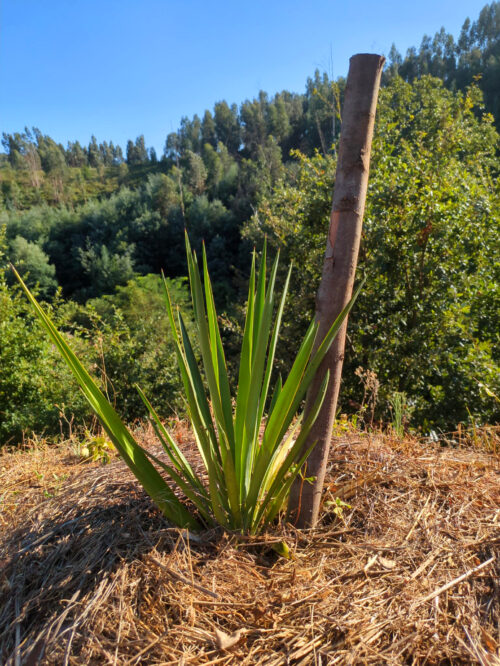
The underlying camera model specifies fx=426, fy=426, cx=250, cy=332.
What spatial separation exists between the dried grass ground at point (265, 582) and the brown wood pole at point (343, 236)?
0.62 feet

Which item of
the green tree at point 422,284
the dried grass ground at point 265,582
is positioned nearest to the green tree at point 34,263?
the green tree at point 422,284

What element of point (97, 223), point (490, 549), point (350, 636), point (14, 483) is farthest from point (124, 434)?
point (97, 223)

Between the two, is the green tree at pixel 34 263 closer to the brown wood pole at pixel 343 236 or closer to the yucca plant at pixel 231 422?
the yucca plant at pixel 231 422

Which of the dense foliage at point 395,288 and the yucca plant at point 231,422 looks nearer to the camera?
the yucca plant at point 231,422

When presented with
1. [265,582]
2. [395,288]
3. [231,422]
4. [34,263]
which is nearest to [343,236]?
[231,422]

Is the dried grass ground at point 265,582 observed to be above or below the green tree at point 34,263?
above

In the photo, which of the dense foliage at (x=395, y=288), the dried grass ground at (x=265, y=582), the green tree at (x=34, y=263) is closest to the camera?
the dried grass ground at (x=265, y=582)

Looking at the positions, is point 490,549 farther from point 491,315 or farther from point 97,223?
point 97,223

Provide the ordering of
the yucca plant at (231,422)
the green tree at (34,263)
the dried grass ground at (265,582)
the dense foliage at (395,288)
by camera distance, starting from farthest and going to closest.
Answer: the green tree at (34,263), the dense foliage at (395,288), the yucca plant at (231,422), the dried grass ground at (265,582)

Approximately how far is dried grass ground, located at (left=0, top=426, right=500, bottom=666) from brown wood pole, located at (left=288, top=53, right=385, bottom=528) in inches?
7.4

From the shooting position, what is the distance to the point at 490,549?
1.33 meters

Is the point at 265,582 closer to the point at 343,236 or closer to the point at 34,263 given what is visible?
the point at 343,236

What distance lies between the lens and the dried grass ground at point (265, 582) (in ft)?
3.42

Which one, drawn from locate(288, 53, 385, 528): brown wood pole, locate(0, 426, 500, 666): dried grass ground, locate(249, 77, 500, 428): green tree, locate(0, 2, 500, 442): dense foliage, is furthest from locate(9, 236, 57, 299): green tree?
locate(288, 53, 385, 528): brown wood pole
